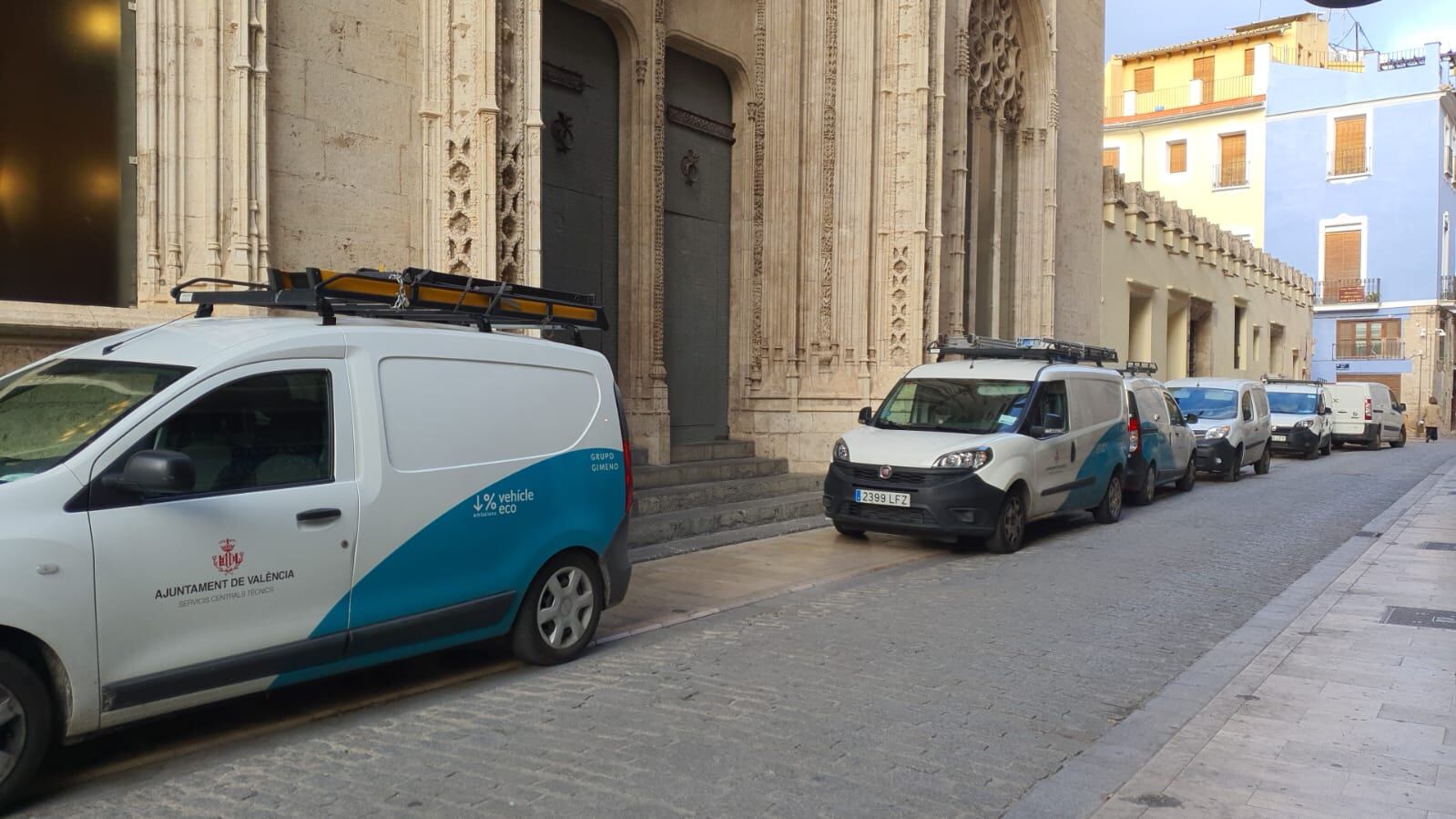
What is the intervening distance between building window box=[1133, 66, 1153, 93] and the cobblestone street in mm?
50756

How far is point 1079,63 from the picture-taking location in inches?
1006

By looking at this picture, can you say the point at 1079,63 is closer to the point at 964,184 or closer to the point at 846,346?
the point at 964,184

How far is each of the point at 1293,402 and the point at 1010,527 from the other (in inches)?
804

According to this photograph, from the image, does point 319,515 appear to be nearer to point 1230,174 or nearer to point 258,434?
point 258,434

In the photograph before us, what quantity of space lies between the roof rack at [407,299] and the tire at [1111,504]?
8810 millimetres

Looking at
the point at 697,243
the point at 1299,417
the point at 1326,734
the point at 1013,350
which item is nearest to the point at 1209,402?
the point at 1299,417

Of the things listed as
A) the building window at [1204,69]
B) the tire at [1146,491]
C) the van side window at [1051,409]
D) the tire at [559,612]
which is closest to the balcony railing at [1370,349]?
the building window at [1204,69]

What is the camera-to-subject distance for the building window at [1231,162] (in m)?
51.4

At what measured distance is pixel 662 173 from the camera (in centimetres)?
1510

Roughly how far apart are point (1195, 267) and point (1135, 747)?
101 feet

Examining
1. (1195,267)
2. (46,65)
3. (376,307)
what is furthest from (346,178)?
(1195,267)

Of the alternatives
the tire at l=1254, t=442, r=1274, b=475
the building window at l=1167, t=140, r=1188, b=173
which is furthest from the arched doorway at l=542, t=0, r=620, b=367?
the building window at l=1167, t=140, r=1188, b=173

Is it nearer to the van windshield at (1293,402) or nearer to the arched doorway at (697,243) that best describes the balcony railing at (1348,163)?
the van windshield at (1293,402)

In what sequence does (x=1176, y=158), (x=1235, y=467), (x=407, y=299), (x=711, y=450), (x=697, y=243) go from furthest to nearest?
(x=1176, y=158)
(x=1235, y=467)
(x=697, y=243)
(x=711, y=450)
(x=407, y=299)
